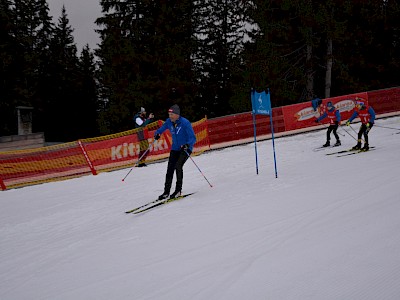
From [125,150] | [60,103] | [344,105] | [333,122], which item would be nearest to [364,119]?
[333,122]

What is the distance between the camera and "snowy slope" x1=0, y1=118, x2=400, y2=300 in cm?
348

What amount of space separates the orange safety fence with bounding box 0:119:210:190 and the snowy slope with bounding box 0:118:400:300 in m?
3.72

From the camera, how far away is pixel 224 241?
4660 mm

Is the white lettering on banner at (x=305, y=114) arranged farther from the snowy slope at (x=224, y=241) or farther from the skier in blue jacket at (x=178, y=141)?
the skier in blue jacket at (x=178, y=141)

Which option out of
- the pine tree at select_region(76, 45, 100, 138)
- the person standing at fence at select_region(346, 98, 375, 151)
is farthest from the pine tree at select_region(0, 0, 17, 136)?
the person standing at fence at select_region(346, 98, 375, 151)

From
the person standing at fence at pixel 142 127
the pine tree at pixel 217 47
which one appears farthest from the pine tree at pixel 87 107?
the person standing at fence at pixel 142 127

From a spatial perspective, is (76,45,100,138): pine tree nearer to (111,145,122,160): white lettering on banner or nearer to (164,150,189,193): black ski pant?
(111,145,122,160): white lettering on banner

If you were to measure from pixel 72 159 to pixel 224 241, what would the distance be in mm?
9847

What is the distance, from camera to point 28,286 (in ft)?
13.4

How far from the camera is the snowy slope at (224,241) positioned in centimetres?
348

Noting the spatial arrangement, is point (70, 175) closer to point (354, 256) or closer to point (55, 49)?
point (354, 256)

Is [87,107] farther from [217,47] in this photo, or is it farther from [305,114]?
[305,114]

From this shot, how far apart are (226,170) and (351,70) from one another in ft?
77.5

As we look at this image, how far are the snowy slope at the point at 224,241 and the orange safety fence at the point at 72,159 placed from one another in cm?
372
